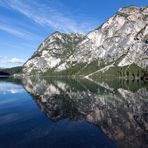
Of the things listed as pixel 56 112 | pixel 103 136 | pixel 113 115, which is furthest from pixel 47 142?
Answer: pixel 56 112

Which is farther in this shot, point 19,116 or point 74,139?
point 19,116

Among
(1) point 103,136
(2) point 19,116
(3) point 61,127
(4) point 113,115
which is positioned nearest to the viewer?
(1) point 103,136

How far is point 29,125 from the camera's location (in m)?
54.2

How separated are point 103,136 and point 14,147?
13.3m

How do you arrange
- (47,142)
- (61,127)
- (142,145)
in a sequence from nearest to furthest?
(142,145), (47,142), (61,127)

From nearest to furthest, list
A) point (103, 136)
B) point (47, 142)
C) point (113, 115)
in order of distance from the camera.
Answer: point (47, 142) → point (103, 136) → point (113, 115)

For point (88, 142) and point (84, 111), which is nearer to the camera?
point (88, 142)

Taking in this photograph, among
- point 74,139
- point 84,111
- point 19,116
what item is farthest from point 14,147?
point 84,111

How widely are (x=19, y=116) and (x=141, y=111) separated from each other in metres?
26.9

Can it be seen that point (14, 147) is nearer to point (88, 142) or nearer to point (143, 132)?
point (88, 142)

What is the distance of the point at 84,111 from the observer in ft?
227

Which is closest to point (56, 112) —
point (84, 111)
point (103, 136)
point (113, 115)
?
point (84, 111)

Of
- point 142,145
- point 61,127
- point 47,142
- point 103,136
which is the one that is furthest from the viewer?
point 61,127

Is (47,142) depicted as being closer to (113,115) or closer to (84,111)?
(113,115)
